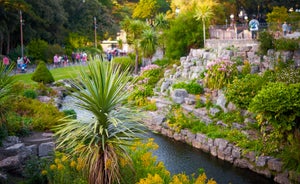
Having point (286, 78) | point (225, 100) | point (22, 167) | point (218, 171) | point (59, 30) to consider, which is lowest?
point (218, 171)

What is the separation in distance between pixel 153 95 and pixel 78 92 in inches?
588

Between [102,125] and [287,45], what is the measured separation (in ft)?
41.6

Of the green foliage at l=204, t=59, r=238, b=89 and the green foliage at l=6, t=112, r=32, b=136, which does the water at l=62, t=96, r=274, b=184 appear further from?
the green foliage at l=204, t=59, r=238, b=89

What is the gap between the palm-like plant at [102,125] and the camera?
269 inches

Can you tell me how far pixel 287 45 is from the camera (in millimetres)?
17016

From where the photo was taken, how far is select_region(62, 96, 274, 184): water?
11.3m

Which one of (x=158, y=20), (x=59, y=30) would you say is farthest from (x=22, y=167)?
(x=59, y=30)

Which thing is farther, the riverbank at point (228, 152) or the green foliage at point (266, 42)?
the green foliage at point (266, 42)

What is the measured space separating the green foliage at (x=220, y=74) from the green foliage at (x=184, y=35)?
1039cm

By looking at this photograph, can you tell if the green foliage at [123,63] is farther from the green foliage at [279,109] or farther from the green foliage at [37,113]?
the green foliage at [279,109]

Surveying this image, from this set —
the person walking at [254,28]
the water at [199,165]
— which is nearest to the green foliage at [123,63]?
the water at [199,165]

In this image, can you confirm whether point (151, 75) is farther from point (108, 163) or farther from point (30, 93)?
point (108, 163)

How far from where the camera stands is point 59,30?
45625 millimetres

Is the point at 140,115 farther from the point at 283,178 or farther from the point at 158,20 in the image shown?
the point at 158,20
